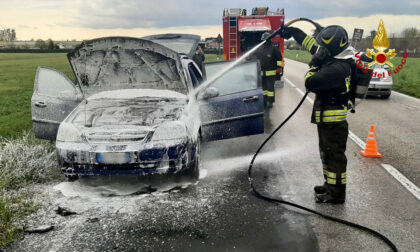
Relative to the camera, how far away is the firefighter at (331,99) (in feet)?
13.8

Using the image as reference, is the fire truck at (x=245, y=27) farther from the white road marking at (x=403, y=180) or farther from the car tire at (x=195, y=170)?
the car tire at (x=195, y=170)

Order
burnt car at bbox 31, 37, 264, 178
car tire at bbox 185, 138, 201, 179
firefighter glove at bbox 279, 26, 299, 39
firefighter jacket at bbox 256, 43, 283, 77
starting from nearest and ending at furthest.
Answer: burnt car at bbox 31, 37, 264, 178 < firefighter glove at bbox 279, 26, 299, 39 < car tire at bbox 185, 138, 201, 179 < firefighter jacket at bbox 256, 43, 283, 77

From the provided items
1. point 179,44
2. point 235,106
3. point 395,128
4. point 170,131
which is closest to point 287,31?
point 235,106

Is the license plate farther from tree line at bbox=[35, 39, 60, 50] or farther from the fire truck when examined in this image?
tree line at bbox=[35, 39, 60, 50]

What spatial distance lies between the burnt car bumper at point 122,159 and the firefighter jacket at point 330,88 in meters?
1.66

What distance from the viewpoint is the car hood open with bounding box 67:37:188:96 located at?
17.4 feet

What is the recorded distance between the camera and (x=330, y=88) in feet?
13.8

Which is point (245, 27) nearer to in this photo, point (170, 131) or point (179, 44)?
point (179, 44)

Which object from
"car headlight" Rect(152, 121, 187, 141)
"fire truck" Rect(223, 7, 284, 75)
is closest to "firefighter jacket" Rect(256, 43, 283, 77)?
"fire truck" Rect(223, 7, 284, 75)

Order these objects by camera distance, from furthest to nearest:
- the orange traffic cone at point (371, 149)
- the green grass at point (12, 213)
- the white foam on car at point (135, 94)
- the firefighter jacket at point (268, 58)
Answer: the firefighter jacket at point (268, 58)
the orange traffic cone at point (371, 149)
the white foam on car at point (135, 94)
the green grass at point (12, 213)

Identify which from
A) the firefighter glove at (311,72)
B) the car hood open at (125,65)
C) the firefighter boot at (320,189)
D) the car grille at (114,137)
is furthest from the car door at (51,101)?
the firefighter boot at (320,189)

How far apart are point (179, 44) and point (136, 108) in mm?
6790

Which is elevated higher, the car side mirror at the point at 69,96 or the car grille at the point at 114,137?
the car side mirror at the point at 69,96

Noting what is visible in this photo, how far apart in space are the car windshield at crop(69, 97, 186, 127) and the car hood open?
311 mm
